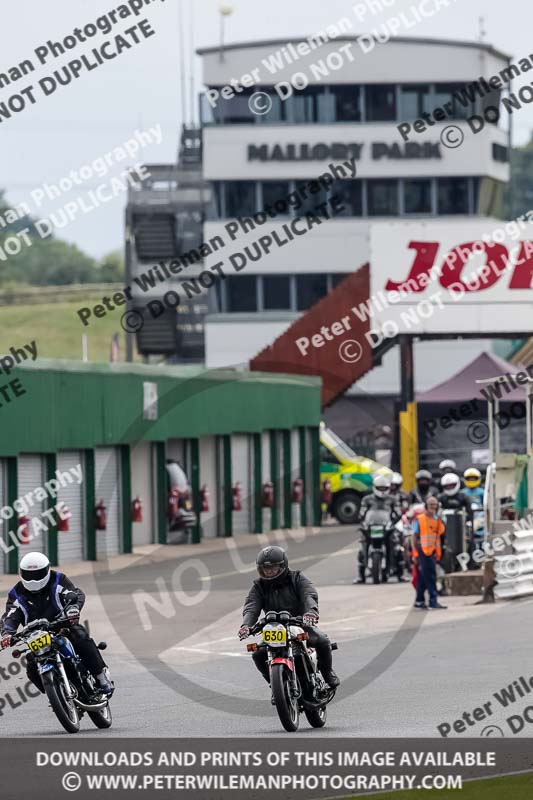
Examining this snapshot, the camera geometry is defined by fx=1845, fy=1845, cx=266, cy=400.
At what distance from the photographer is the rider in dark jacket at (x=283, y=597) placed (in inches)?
558

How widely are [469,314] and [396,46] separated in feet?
111

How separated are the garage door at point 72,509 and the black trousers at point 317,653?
19978mm

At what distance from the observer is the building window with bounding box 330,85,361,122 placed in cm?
8025

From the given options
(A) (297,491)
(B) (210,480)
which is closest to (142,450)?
(B) (210,480)

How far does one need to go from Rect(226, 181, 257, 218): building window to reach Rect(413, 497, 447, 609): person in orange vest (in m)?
54.4

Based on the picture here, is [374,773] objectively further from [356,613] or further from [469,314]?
[469,314]

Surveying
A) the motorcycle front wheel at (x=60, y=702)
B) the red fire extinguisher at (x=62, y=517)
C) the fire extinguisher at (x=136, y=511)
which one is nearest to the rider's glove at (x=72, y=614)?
the motorcycle front wheel at (x=60, y=702)

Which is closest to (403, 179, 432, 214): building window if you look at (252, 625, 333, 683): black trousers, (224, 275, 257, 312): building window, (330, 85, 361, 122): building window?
(330, 85, 361, 122): building window

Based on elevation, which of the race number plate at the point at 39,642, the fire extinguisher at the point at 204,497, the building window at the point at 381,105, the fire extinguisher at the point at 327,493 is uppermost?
the building window at the point at 381,105

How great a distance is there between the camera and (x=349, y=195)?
3152 inches

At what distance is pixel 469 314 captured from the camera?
48094 mm

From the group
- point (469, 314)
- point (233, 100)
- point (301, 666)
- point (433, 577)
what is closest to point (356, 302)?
point (469, 314)

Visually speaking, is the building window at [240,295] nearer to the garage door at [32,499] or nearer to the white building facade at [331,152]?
the white building facade at [331,152]

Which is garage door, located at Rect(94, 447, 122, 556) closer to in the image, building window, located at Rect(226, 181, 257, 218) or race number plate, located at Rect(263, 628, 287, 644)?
race number plate, located at Rect(263, 628, 287, 644)
